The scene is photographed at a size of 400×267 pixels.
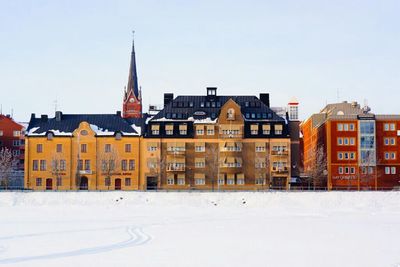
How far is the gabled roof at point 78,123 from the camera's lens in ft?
362

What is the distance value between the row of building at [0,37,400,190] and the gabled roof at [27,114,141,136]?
0.50 ft

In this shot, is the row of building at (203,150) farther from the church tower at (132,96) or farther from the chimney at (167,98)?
the church tower at (132,96)

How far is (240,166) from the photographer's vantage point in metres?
108

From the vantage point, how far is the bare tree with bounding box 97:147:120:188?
107 m

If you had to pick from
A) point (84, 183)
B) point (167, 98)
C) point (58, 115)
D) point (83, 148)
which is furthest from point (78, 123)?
point (167, 98)
